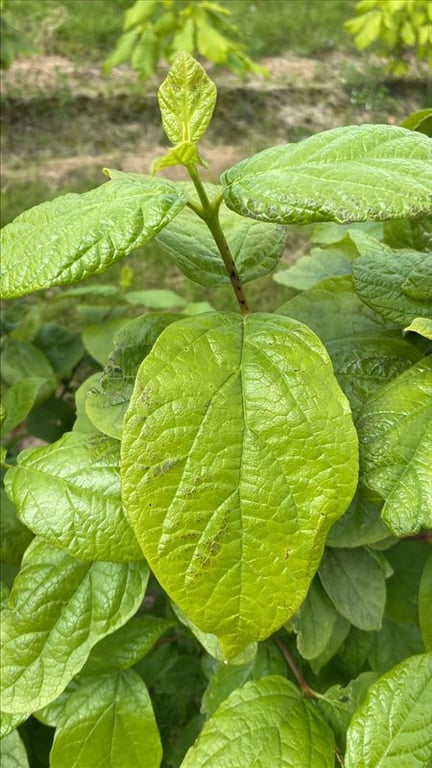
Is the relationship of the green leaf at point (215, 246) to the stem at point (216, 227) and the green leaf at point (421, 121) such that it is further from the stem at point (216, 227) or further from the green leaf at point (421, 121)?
the green leaf at point (421, 121)

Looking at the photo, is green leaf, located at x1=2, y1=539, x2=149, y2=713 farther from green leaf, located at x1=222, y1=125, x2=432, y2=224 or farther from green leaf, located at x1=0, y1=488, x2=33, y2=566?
green leaf, located at x1=222, y1=125, x2=432, y2=224

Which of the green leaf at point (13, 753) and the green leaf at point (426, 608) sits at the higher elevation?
the green leaf at point (426, 608)

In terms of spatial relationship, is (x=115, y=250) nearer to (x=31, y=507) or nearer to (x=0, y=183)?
(x=31, y=507)

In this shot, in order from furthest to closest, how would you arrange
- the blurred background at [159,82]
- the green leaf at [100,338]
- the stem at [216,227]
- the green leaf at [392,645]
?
the blurred background at [159,82]
the green leaf at [100,338]
the green leaf at [392,645]
the stem at [216,227]

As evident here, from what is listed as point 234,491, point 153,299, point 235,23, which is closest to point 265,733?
point 234,491

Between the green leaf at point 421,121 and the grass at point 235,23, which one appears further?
the grass at point 235,23

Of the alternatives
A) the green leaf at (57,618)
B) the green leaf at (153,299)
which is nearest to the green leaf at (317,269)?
the green leaf at (57,618)

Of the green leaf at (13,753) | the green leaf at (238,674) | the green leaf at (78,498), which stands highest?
the green leaf at (78,498)
